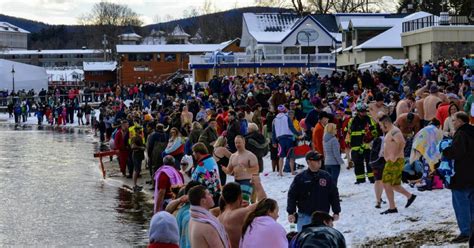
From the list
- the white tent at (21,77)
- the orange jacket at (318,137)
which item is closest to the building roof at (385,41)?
the orange jacket at (318,137)

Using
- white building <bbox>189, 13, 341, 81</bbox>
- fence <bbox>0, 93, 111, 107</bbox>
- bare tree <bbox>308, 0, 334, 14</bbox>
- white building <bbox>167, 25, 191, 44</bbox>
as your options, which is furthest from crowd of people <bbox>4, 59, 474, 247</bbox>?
white building <bbox>167, 25, 191, 44</bbox>

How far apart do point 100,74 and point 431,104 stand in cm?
9359

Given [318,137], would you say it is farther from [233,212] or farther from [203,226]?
[203,226]

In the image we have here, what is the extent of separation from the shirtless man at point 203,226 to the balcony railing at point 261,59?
53.5 metres

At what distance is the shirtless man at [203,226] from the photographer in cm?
802

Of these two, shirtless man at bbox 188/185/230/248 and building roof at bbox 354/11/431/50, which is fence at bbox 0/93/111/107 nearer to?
building roof at bbox 354/11/431/50

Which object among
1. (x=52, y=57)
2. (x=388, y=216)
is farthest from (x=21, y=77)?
(x=52, y=57)

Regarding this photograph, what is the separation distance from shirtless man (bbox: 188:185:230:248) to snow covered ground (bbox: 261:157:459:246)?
4641mm

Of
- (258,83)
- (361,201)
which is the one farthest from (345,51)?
(361,201)

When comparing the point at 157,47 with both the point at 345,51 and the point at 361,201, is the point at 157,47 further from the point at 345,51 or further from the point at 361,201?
the point at 361,201

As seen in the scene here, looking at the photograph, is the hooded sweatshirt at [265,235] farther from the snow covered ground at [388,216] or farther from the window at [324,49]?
the window at [324,49]

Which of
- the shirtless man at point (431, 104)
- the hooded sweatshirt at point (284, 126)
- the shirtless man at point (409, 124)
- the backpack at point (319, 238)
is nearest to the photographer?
the backpack at point (319, 238)

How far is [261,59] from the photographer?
63.3 meters

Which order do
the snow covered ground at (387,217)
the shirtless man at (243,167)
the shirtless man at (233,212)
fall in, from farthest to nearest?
the shirtless man at (243,167), the snow covered ground at (387,217), the shirtless man at (233,212)
